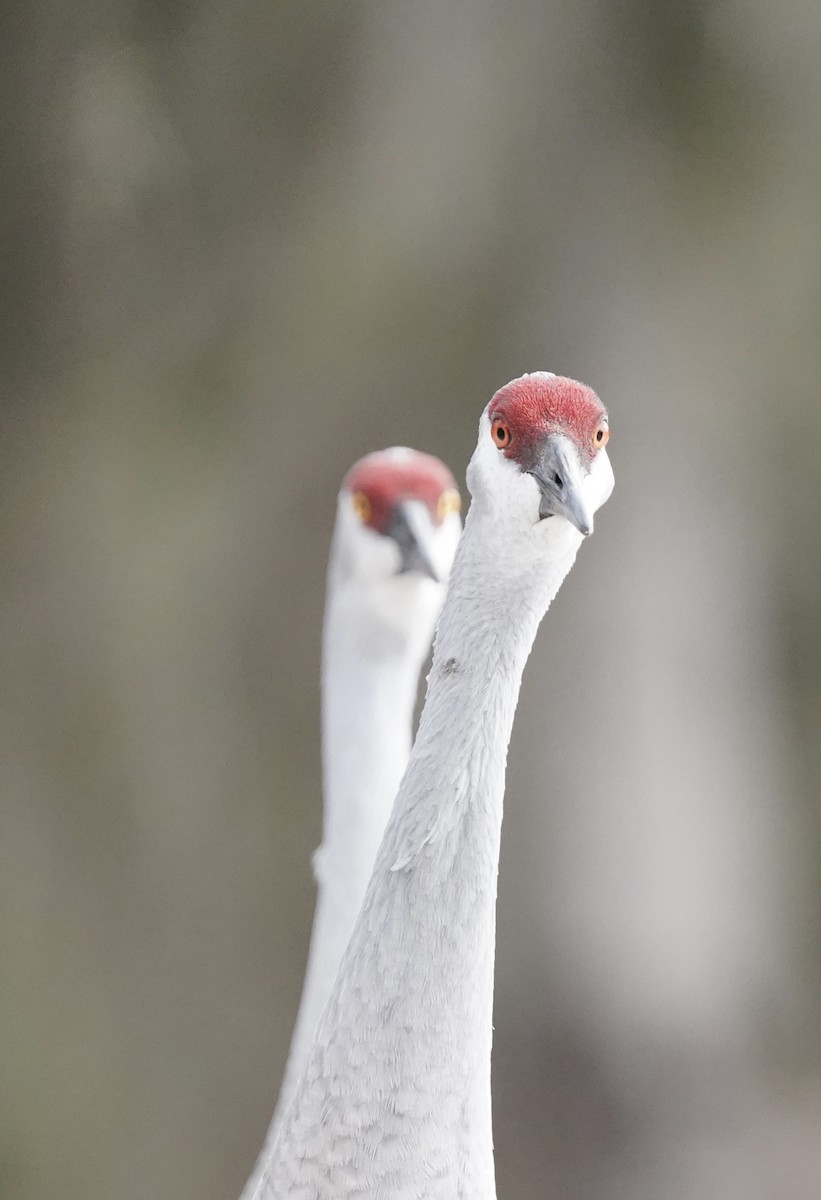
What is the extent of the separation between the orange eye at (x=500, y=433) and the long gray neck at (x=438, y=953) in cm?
5

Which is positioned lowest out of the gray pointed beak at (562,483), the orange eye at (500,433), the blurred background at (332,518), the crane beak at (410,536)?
the gray pointed beak at (562,483)

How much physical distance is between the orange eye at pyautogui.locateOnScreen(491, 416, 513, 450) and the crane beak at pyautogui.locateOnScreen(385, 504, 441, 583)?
1.54 ft

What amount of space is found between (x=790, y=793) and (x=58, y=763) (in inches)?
74.6

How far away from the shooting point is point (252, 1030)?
2963 mm

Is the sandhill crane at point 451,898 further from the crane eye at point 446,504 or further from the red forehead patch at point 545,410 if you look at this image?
the crane eye at point 446,504

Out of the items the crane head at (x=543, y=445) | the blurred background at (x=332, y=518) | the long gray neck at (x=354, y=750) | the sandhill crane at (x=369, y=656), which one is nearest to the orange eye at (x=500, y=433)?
the crane head at (x=543, y=445)

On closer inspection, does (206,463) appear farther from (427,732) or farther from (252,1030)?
(427,732)

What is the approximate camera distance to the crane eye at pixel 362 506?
55.2 inches

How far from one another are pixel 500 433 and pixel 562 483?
0.08 meters

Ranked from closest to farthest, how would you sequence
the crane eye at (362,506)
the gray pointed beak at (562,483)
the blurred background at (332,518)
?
the gray pointed beak at (562,483)
the crane eye at (362,506)
the blurred background at (332,518)

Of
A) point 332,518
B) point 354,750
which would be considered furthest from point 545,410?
point 332,518

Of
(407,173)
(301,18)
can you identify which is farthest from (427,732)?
(407,173)

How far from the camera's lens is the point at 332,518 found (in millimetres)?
3037

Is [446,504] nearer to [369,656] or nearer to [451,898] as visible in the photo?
[369,656]
